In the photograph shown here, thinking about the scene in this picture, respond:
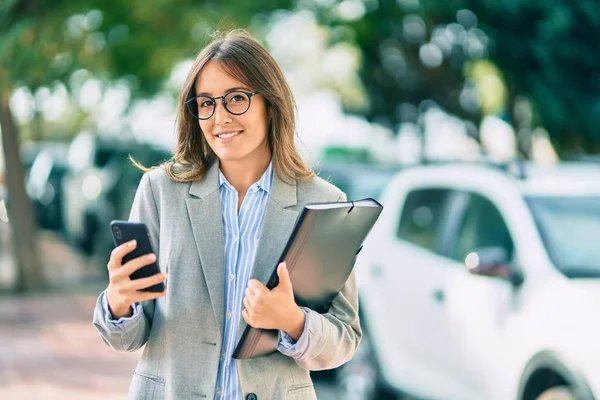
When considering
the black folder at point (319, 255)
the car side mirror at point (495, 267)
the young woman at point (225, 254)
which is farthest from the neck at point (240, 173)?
the car side mirror at point (495, 267)

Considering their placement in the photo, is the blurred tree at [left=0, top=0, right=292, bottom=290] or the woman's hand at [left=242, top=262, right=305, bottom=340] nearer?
the woman's hand at [left=242, top=262, right=305, bottom=340]

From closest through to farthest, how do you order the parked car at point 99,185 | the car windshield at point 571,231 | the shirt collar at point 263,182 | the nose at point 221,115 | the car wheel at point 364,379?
the nose at point 221,115 → the shirt collar at point 263,182 → the car windshield at point 571,231 → the car wheel at point 364,379 → the parked car at point 99,185

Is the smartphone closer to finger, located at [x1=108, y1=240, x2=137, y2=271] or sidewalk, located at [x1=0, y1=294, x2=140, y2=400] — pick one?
finger, located at [x1=108, y1=240, x2=137, y2=271]

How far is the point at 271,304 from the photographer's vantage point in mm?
2467

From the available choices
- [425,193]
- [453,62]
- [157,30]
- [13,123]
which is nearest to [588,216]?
[425,193]

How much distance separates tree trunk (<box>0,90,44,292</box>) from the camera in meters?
14.1

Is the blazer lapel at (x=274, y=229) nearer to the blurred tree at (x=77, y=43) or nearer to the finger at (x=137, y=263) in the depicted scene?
the finger at (x=137, y=263)

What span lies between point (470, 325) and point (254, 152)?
3.29 m

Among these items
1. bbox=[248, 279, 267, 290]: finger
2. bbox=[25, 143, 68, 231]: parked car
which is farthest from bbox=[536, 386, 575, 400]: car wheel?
bbox=[25, 143, 68, 231]: parked car

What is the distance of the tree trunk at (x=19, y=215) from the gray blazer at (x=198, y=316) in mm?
11811

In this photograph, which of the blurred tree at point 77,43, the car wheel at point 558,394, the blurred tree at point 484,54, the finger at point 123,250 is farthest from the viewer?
the blurred tree at point 484,54

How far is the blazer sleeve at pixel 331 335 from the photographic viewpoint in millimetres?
2576

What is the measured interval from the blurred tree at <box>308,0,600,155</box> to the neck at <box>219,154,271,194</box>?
10.1 meters

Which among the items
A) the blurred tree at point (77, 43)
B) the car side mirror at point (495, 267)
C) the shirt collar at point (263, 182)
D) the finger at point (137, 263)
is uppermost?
the shirt collar at point (263, 182)
